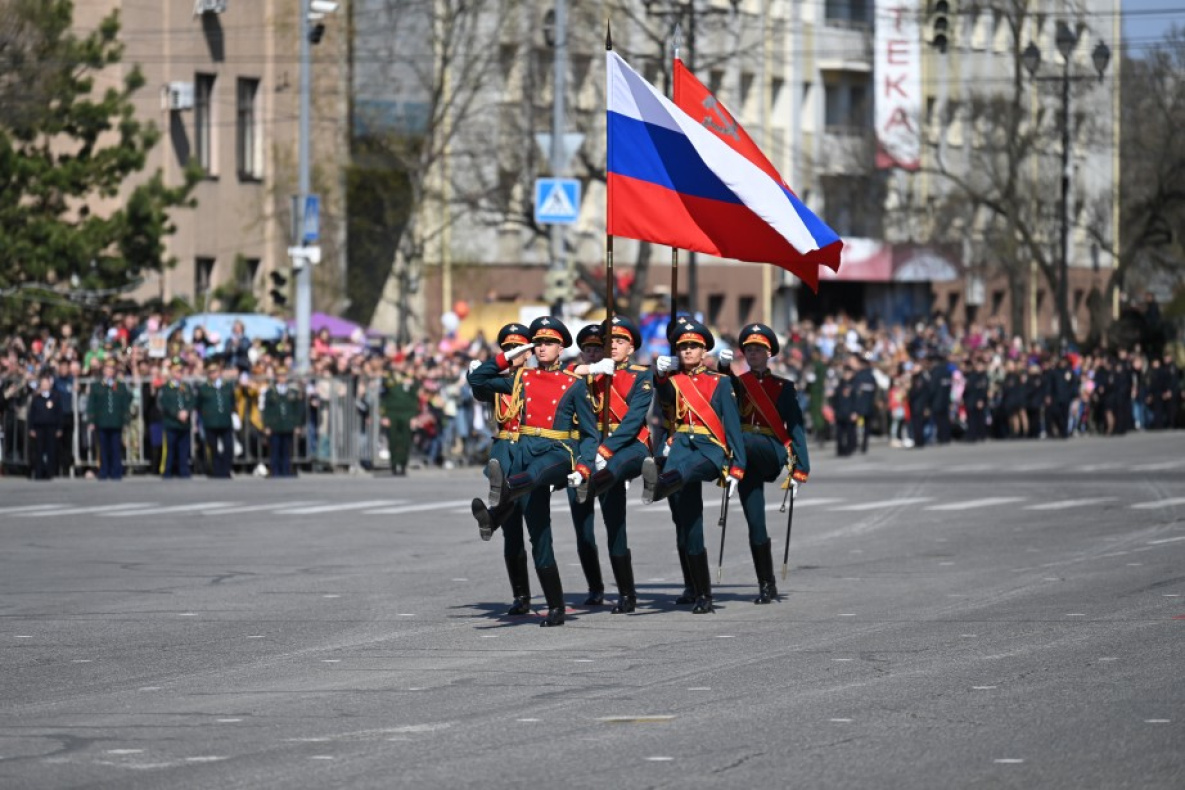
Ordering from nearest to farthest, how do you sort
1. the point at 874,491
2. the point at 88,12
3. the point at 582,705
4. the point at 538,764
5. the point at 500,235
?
the point at 538,764 → the point at 582,705 → the point at 874,491 → the point at 88,12 → the point at 500,235

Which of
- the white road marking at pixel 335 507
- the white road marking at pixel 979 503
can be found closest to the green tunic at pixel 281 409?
the white road marking at pixel 335 507

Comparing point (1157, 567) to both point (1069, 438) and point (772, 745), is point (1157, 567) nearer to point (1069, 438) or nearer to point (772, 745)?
point (772, 745)

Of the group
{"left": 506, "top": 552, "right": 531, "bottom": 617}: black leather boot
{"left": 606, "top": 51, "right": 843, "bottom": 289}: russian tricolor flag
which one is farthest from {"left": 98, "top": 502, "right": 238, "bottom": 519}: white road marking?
{"left": 506, "top": 552, "right": 531, "bottom": 617}: black leather boot

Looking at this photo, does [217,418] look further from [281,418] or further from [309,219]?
[309,219]

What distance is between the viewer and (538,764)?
31.6 ft

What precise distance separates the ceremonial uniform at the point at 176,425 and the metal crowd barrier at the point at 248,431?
0.89 feet

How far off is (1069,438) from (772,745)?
132 ft

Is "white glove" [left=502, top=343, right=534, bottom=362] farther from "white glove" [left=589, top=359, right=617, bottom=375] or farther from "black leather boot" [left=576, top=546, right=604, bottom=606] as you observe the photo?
"black leather boot" [left=576, top=546, right=604, bottom=606]

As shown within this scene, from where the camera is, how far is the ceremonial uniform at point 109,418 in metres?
33.0

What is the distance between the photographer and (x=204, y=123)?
47938mm

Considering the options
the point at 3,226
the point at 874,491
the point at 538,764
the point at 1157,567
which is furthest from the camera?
the point at 3,226

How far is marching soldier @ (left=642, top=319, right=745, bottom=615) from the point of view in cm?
1552

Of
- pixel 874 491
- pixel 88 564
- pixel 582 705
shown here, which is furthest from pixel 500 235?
pixel 582 705

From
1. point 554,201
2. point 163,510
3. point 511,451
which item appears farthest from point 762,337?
point 554,201
